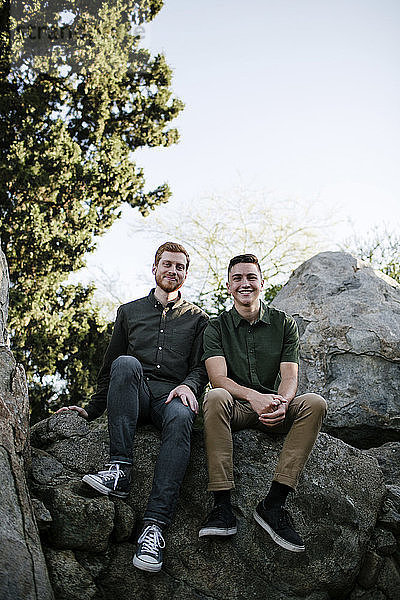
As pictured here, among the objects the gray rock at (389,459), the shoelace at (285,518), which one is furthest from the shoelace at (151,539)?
the gray rock at (389,459)

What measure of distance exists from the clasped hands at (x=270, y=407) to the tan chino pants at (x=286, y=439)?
0.08 meters

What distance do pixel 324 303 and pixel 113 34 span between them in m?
7.25

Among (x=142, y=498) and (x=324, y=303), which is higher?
(x=324, y=303)

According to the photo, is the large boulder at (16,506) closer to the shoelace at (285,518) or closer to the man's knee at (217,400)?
the man's knee at (217,400)

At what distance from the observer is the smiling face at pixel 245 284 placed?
12.0ft

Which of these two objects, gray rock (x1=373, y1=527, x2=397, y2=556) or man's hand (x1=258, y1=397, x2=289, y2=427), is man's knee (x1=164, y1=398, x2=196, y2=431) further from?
gray rock (x1=373, y1=527, x2=397, y2=556)

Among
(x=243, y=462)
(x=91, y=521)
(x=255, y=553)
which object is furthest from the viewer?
(x=243, y=462)

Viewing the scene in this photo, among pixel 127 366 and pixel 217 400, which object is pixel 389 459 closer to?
pixel 217 400

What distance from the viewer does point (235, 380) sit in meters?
3.58

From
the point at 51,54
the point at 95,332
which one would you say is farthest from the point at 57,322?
the point at 51,54

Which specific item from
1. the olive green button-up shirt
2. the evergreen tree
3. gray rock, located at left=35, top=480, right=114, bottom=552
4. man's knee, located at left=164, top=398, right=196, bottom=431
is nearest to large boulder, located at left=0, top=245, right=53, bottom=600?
gray rock, located at left=35, top=480, right=114, bottom=552

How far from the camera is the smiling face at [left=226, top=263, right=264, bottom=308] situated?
3.66m

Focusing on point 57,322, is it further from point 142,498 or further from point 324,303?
point 142,498

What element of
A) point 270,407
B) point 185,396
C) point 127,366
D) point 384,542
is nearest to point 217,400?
point 185,396
